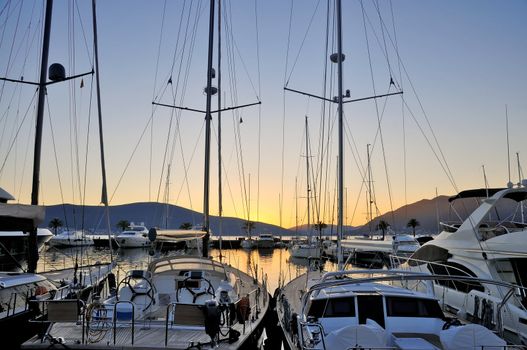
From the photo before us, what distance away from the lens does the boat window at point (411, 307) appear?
1022 cm

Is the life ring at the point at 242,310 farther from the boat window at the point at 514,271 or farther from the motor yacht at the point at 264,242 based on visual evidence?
the motor yacht at the point at 264,242

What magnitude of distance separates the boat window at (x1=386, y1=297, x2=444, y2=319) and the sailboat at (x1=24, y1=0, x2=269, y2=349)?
349 cm

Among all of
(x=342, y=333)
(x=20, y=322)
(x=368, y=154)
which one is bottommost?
(x=20, y=322)

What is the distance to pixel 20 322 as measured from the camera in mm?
13031

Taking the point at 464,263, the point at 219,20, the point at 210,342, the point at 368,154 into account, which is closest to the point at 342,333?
the point at 210,342

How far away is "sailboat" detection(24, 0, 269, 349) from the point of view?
921cm

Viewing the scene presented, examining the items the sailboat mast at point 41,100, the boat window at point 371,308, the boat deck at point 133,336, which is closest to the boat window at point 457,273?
the boat window at point 371,308

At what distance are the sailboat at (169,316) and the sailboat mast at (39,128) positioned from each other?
5.37m

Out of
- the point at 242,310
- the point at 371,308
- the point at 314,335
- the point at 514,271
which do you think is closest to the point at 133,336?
the point at 242,310

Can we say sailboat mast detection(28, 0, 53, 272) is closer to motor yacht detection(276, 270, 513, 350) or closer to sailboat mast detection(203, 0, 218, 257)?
sailboat mast detection(203, 0, 218, 257)

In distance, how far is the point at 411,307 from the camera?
10297mm

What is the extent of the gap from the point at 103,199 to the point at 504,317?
1533cm

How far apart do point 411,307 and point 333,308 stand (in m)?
1.82

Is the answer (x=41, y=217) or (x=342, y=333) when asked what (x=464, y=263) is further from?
(x=41, y=217)
